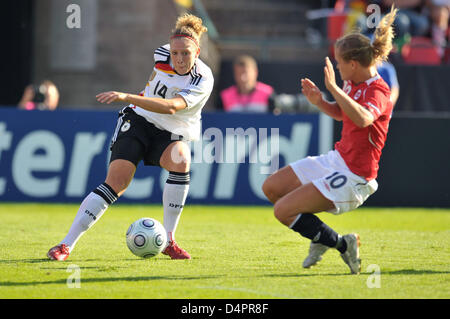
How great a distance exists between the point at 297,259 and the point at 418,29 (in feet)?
34.3

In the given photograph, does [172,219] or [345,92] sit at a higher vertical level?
[345,92]

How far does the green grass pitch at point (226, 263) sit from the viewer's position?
5375 millimetres

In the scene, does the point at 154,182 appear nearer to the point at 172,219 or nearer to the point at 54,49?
the point at 172,219

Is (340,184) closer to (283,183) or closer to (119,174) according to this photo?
(283,183)

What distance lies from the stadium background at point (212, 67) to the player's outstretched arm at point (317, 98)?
584 centimetres

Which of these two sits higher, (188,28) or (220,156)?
(188,28)

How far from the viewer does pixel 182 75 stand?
700 centimetres

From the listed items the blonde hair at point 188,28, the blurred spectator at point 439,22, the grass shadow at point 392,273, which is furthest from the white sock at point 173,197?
the blurred spectator at point 439,22

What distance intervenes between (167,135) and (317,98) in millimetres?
1473

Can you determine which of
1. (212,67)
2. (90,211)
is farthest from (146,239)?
(212,67)

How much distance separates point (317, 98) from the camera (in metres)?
6.34

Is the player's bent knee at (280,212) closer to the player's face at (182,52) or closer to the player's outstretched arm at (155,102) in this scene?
the player's outstretched arm at (155,102)

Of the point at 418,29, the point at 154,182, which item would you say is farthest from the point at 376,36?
the point at 418,29
